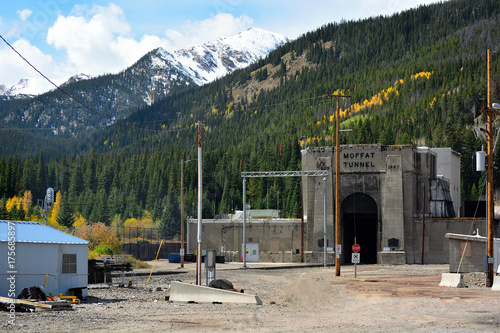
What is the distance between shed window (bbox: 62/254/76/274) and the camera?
30.7m

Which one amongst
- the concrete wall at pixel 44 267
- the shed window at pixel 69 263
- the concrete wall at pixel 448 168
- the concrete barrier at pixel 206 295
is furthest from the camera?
the concrete wall at pixel 448 168

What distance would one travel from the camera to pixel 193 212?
154125 mm

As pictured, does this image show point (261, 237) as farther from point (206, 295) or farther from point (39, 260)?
point (39, 260)

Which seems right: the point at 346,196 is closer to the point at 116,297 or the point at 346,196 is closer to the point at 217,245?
the point at 217,245

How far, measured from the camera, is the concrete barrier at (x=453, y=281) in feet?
119

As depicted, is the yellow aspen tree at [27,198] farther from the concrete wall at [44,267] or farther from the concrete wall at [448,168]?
the concrete wall at [44,267]

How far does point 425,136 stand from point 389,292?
534ft

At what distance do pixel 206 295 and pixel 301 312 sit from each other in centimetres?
550

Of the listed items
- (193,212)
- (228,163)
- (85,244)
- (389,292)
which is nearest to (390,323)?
(389,292)

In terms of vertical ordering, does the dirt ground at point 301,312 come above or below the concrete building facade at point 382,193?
below

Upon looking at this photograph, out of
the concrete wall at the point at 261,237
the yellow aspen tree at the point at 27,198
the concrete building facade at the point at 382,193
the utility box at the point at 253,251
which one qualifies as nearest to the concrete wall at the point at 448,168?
the concrete building facade at the point at 382,193

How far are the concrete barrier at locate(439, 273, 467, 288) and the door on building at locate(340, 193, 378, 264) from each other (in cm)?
3881

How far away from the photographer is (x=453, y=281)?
3662cm

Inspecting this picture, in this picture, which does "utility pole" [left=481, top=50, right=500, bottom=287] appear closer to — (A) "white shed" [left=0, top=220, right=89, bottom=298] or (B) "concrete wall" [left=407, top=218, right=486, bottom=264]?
(A) "white shed" [left=0, top=220, right=89, bottom=298]
